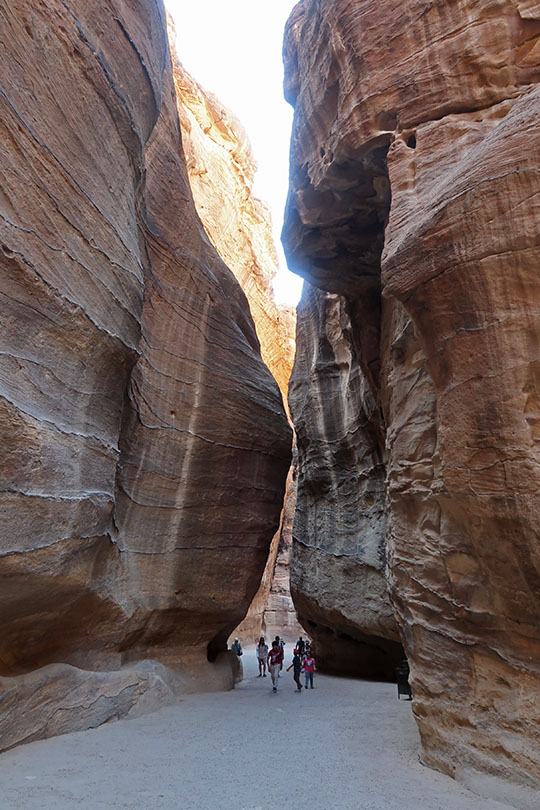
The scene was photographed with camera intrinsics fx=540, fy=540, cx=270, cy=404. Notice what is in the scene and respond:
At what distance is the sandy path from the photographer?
4414mm

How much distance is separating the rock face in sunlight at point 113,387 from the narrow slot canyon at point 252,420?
0.14ft

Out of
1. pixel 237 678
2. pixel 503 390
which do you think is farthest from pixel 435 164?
pixel 237 678

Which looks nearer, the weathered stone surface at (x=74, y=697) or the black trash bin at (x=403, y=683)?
the weathered stone surface at (x=74, y=697)

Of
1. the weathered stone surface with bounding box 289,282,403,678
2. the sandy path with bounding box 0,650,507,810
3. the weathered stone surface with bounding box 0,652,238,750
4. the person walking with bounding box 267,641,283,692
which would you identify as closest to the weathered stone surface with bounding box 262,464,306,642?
the weathered stone surface with bounding box 289,282,403,678

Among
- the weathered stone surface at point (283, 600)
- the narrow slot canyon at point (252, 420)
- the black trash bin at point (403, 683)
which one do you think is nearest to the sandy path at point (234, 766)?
the narrow slot canyon at point (252, 420)

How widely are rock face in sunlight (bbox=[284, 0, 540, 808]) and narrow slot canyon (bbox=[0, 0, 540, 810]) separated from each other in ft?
0.10

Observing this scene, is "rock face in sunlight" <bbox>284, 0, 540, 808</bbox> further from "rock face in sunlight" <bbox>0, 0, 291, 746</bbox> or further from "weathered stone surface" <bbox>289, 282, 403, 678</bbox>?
"weathered stone surface" <bbox>289, 282, 403, 678</bbox>

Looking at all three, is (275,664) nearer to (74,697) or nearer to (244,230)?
(74,697)

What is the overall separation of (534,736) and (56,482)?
5211mm

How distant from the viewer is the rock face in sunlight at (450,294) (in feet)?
15.8

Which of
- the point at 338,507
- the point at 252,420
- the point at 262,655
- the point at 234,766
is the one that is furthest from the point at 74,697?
the point at 338,507

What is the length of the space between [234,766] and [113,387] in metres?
4.73

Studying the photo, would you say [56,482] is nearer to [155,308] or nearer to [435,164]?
[155,308]

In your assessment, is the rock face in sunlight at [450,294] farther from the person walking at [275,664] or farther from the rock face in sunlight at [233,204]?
the rock face in sunlight at [233,204]
